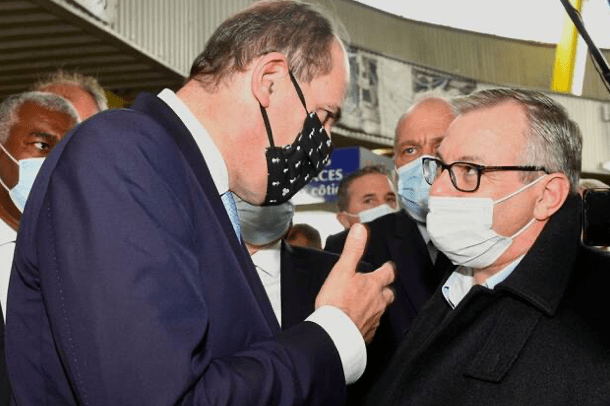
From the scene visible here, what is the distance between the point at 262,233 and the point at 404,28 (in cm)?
1487

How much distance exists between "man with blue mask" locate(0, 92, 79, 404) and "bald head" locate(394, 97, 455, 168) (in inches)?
63.4

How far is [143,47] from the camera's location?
29.6 feet

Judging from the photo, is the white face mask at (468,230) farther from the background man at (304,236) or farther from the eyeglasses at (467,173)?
the background man at (304,236)

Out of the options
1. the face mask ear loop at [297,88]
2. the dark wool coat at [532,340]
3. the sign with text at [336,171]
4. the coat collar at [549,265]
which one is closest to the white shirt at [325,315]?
the face mask ear loop at [297,88]

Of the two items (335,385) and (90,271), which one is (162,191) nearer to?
(90,271)

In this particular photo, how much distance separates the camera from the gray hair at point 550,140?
102 inches

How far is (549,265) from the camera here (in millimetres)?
2322

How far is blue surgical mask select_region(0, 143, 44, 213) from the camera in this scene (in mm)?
3215

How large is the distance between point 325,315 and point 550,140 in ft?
4.00

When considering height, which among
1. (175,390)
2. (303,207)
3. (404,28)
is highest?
(175,390)

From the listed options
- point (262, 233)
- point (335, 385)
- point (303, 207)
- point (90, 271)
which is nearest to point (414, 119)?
point (262, 233)

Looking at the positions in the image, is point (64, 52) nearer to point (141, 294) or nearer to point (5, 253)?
point (5, 253)

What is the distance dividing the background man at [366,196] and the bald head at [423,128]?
1.71 meters

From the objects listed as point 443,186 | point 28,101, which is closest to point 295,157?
point 443,186
